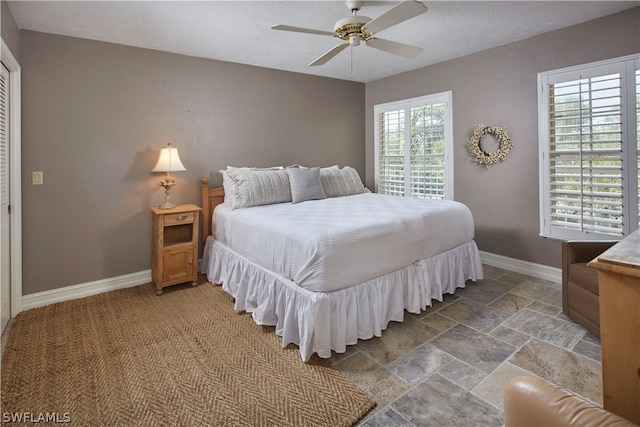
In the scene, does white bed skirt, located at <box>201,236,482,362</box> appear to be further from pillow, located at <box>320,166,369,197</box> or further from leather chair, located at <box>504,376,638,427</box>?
pillow, located at <box>320,166,369,197</box>

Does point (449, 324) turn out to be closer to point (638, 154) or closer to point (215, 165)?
point (638, 154)

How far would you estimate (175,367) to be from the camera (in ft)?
6.81

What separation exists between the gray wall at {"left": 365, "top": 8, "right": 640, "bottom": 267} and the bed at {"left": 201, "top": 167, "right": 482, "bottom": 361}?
0.82 meters

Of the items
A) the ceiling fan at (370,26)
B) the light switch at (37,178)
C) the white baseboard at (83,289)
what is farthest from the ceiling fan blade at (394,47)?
the white baseboard at (83,289)

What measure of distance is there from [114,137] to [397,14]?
113 inches

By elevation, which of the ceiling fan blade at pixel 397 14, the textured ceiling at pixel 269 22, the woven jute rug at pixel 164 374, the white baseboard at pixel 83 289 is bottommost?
the woven jute rug at pixel 164 374

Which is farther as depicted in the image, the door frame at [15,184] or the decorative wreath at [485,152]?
the decorative wreath at [485,152]

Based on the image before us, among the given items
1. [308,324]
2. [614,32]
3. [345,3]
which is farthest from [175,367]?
[614,32]

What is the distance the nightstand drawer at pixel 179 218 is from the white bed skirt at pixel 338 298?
48 cm

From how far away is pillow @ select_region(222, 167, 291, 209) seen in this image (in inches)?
133

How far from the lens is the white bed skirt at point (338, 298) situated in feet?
6.94

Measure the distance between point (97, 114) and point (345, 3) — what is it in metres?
2.54

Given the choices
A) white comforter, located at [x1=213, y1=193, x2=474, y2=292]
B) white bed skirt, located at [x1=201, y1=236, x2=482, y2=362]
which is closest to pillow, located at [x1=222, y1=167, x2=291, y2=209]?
white comforter, located at [x1=213, y1=193, x2=474, y2=292]

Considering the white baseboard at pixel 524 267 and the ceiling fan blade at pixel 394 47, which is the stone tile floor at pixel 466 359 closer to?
the white baseboard at pixel 524 267
